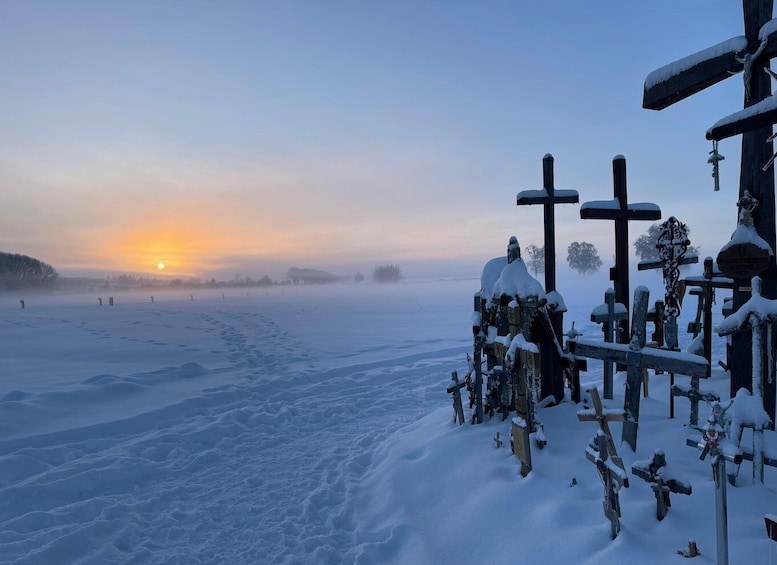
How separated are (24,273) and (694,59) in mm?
128825

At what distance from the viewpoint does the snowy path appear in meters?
4.47

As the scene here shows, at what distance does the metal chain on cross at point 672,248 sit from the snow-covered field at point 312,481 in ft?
5.92

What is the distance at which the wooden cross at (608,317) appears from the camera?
244 inches

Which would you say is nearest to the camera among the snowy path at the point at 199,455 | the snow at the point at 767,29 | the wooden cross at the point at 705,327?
the snow at the point at 767,29

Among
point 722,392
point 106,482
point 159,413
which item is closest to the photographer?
point 106,482

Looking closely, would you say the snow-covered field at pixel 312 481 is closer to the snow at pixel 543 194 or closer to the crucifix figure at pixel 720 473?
the crucifix figure at pixel 720 473

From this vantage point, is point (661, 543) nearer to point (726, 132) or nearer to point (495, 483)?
point (495, 483)

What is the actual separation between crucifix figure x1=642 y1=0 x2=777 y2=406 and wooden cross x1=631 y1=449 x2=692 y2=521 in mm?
1927

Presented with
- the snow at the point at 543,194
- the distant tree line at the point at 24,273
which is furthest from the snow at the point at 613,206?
the distant tree line at the point at 24,273

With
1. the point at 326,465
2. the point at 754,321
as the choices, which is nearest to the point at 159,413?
the point at 326,465

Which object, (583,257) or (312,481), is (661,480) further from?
(583,257)

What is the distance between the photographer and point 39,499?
5.30 m

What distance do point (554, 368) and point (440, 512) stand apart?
3.19 meters

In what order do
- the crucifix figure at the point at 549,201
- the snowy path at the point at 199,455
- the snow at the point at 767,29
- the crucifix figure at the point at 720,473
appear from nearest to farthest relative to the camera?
the crucifix figure at the point at 720,473 < the snow at the point at 767,29 < the snowy path at the point at 199,455 < the crucifix figure at the point at 549,201
